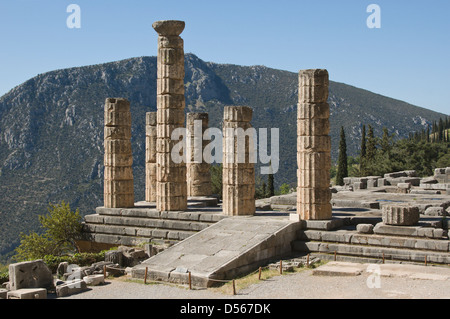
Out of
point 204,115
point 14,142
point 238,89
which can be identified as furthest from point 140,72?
point 204,115

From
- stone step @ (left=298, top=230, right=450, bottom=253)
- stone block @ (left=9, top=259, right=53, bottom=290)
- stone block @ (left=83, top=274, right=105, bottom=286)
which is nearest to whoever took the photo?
stone block @ (left=9, top=259, right=53, bottom=290)

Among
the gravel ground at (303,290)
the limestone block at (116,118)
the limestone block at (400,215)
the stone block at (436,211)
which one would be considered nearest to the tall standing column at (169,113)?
the limestone block at (116,118)

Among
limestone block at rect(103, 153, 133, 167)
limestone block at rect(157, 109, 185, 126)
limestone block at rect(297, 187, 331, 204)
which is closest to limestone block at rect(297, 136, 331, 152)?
limestone block at rect(297, 187, 331, 204)

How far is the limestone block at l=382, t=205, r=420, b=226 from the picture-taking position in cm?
1702

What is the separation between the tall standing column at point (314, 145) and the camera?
735 inches

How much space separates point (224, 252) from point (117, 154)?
8.71m

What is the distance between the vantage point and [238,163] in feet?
66.7

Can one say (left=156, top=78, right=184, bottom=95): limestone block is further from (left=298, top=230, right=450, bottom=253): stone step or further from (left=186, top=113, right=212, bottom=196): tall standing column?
(left=298, top=230, right=450, bottom=253): stone step

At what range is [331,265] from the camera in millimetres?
15656

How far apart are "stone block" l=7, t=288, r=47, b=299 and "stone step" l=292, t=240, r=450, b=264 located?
774cm

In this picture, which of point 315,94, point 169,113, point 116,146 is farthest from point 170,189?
point 315,94

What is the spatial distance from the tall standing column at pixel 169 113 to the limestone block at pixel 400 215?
7933 millimetres

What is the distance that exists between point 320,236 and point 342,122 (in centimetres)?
7003

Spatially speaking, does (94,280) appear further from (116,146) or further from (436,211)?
(436,211)
